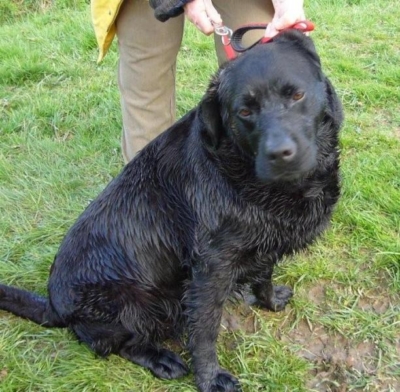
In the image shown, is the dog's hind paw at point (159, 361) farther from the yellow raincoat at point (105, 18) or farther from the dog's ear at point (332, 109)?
the yellow raincoat at point (105, 18)

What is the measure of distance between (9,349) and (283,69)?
1.76 metres

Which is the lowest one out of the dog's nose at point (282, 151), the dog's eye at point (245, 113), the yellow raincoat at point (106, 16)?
the dog's nose at point (282, 151)

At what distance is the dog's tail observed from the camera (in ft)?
8.49

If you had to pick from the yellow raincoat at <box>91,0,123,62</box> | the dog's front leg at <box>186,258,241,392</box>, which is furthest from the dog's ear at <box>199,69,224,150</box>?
the yellow raincoat at <box>91,0,123,62</box>

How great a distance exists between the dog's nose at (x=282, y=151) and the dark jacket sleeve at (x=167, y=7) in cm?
79

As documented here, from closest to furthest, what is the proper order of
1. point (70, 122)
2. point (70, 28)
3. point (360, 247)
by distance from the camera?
point (360, 247)
point (70, 122)
point (70, 28)

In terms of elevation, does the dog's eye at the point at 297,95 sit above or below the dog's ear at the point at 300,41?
below

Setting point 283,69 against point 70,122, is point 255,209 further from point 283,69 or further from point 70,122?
point 70,122

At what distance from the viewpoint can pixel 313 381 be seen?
7.89 feet

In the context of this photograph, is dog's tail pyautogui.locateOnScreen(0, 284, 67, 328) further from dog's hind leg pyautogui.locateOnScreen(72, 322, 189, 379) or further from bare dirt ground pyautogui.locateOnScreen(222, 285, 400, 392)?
bare dirt ground pyautogui.locateOnScreen(222, 285, 400, 392)

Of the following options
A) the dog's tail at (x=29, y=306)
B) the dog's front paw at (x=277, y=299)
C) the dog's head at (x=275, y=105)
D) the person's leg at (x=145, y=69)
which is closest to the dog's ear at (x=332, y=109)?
the dog's head at (x=275, y=105)

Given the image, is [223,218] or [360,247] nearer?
[223,218]

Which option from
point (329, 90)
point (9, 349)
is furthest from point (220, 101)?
Result: point (9, 349)

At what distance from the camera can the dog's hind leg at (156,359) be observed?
8.22 feet
